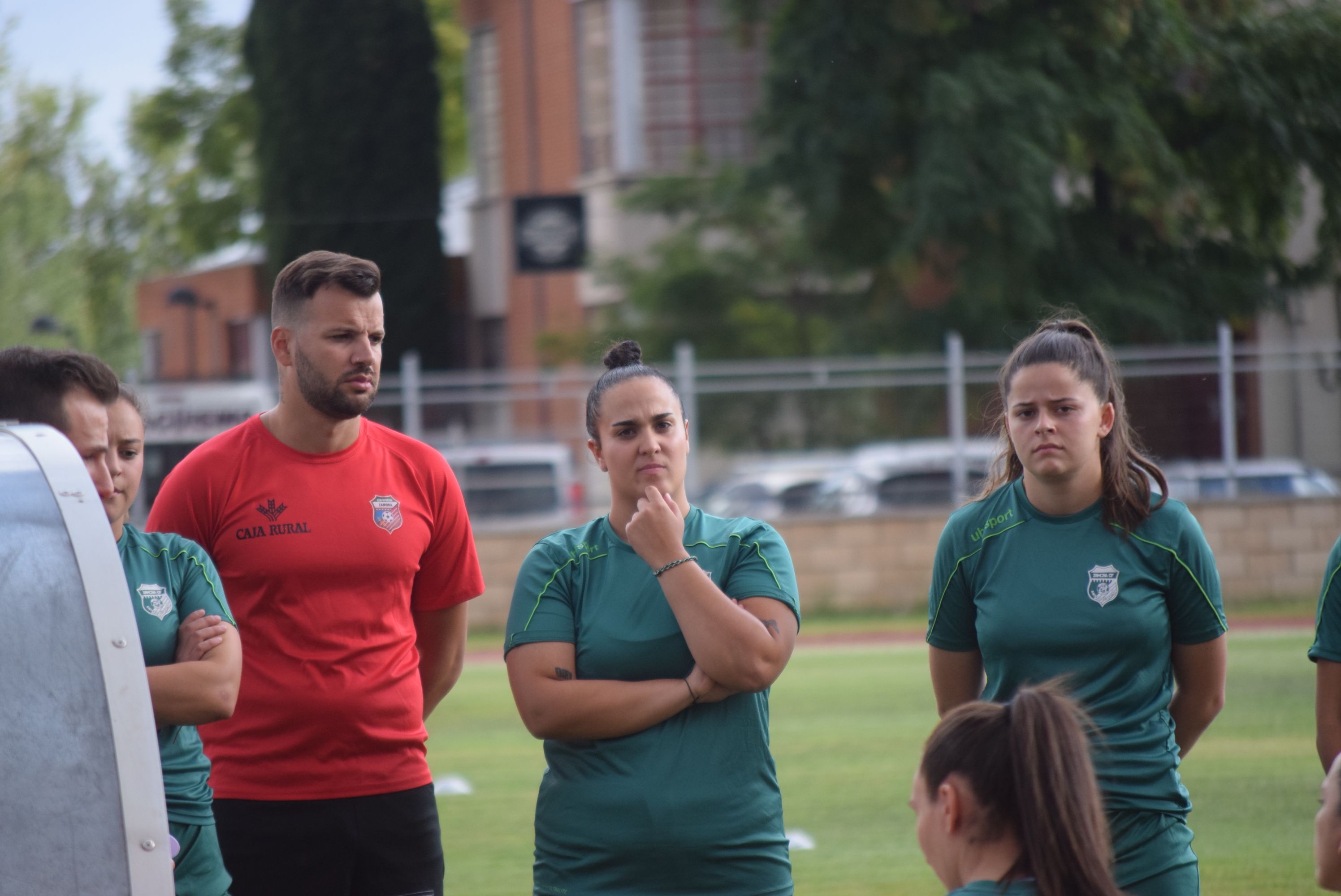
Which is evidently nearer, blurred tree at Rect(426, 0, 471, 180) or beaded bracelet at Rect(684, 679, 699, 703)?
beaded bracelet at Rect(684, 679, 699, 703)

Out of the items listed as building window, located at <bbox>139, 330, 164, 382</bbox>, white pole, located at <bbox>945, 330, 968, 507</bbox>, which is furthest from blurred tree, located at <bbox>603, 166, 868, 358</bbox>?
building window, located at <bbox>139, 330, 164, 382</bbox>

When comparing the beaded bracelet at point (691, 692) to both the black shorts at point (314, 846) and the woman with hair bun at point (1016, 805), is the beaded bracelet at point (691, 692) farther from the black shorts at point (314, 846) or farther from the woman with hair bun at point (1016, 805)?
the black shorts at point (314, 846)

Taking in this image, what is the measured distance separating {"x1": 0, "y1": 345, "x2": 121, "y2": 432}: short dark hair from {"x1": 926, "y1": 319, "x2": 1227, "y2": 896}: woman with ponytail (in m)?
2.02

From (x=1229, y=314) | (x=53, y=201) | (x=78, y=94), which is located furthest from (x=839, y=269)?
(x=78, y=94)

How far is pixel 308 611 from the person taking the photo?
13.1ft

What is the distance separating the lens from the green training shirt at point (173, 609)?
3322 mm

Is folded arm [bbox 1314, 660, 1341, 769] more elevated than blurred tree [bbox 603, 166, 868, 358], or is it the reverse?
blurred tree [bbox 603, 166, 868, 358]

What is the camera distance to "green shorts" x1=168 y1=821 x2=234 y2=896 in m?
3.31

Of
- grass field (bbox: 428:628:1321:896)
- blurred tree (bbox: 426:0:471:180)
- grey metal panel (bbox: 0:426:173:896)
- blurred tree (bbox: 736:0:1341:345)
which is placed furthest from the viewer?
blurred tree (bbox: 426:0:471:180)

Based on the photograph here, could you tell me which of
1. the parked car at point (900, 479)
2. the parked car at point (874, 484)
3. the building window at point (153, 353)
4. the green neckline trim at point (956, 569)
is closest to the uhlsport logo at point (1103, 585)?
the green neckline trim at point (956, 569)

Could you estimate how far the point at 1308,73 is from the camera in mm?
21594

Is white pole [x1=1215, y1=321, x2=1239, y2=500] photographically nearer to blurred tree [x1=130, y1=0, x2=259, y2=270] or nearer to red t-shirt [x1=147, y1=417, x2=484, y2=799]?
red t-shirt [x1=147, y1=417, x2=484, y2=799]

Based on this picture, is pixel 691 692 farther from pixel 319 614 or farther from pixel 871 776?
pixel 871 776

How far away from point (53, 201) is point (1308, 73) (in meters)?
33.3
